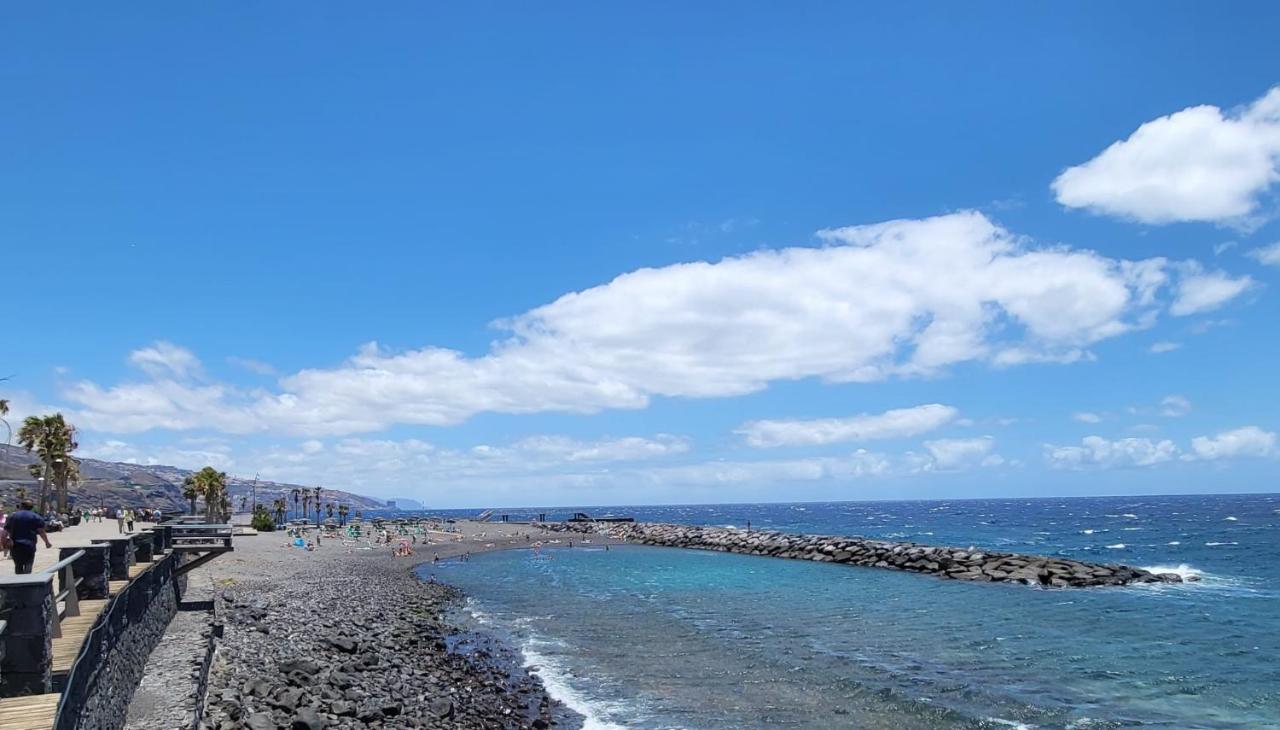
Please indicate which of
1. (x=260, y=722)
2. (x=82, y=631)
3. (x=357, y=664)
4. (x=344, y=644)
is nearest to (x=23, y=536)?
(x=82, y=631)

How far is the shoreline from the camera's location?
62.1ft

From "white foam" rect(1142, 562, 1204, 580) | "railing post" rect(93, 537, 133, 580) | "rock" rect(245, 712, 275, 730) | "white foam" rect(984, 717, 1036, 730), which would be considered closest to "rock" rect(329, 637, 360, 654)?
"rock" rect(245, 712, 275, 730)

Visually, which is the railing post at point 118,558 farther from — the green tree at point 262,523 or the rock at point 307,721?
the green tree at point 262,523

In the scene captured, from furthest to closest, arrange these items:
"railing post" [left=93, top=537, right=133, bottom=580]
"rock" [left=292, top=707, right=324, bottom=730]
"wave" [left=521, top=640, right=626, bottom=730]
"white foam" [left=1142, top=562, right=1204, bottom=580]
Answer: "white foam" [left=1142, top=562, right=1204, bottom=580] → "wave" [left=521, top=640, right=626, bottom=730] → "railing post" [left=93, top=537, right=133, bottom=580] → "rock" [left=292, top=707, right=324, bottom=730]

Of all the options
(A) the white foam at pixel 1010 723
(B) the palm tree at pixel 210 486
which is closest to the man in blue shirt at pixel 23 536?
(A) the white foam at pixel 1010 723

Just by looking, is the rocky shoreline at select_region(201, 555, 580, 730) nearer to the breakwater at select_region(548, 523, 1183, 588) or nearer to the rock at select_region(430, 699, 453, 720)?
the rock at select_region(430, 699, 453, 720)

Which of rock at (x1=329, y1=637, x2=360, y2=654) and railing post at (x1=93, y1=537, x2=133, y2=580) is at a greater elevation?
railing post at (x1=93, y1=537, x2=133, y2=580)

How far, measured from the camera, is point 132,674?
15.7 m

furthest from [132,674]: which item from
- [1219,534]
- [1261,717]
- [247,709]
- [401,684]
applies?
[1219,534]

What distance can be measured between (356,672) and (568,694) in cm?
657

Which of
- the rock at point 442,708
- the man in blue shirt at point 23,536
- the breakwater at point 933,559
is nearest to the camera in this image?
the man in blue shirt at point 23,536

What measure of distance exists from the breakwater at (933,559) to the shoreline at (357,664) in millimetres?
35046

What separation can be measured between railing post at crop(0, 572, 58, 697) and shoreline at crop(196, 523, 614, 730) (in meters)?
5.69

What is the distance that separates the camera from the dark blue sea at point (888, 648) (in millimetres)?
22031
